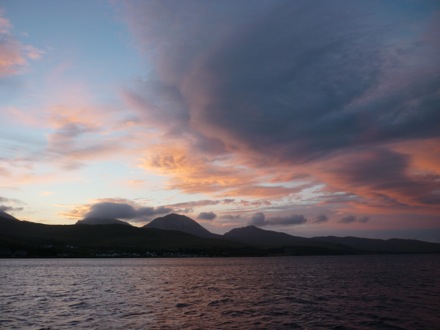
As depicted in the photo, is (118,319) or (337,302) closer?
(118,319)

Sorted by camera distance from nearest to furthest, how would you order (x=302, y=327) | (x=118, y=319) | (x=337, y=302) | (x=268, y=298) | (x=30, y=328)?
(x=30, y=328), (x=302, y=327), (x=118, y=319), (x=337, y=302), (x=268, y=298)

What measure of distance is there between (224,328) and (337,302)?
31251 mm

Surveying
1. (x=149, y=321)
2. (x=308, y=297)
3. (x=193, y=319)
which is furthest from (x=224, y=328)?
(x=308, y=297)

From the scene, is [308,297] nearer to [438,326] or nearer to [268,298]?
[268,298]

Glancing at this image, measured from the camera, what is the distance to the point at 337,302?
215 ft

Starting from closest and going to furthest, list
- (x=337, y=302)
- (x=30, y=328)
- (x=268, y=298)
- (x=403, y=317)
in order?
(x=30, y=328), (x=403, y=317), (x=337, y=302), (x=268, y=298)

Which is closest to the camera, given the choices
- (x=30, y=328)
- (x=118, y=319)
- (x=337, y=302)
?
(x=30, y=328)

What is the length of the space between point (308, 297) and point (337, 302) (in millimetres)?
8088

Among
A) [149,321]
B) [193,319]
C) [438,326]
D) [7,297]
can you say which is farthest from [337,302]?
[7,297]

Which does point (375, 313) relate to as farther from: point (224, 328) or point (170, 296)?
point (170, 296)

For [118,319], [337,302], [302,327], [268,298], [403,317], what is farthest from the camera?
[268,298]

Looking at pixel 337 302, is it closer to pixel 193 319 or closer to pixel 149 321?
pixel 193 319

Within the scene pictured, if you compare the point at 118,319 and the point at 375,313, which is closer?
the point at 118,319

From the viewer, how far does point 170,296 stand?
73562 mm
